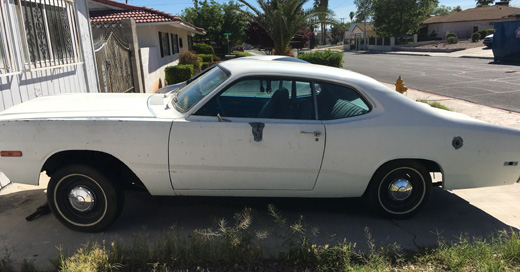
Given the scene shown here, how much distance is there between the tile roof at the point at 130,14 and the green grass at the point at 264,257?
13671 millimetres

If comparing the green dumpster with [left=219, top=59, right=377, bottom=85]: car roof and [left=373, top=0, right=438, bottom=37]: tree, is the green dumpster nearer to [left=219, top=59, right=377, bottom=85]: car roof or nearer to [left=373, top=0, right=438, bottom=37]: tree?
[left=219, top=59, right=377, bottom=85]: car roof

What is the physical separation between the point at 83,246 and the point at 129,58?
27.4 feet

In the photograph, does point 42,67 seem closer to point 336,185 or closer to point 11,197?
point 11,197

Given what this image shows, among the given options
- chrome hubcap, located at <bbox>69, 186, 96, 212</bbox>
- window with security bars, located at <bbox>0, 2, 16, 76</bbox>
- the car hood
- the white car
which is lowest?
chrome hubcap, located at <bbox>69, 186, 96, 212</bbox>

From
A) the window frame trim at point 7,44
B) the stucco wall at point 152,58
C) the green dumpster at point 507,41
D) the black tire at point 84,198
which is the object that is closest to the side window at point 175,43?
the stucco wall at point 152,58

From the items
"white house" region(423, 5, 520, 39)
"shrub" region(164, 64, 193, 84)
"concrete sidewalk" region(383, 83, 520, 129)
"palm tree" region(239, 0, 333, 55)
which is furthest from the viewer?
"white house" region(423, 5, 520, 39)

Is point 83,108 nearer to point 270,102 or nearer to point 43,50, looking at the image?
point 270,102

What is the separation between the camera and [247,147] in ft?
12.4

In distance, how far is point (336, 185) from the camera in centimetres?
404

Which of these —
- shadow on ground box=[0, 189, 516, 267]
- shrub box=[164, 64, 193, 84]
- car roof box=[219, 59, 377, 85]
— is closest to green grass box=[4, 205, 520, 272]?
shadow on ground box=[0, 189, 516, 267]

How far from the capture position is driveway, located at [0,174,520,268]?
151 inches

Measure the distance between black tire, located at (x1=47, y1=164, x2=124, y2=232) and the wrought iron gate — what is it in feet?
16.7

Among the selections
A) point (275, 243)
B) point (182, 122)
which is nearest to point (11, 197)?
point (182, 122)

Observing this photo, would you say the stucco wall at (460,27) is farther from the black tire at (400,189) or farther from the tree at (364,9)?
the black tire at (400,189)
